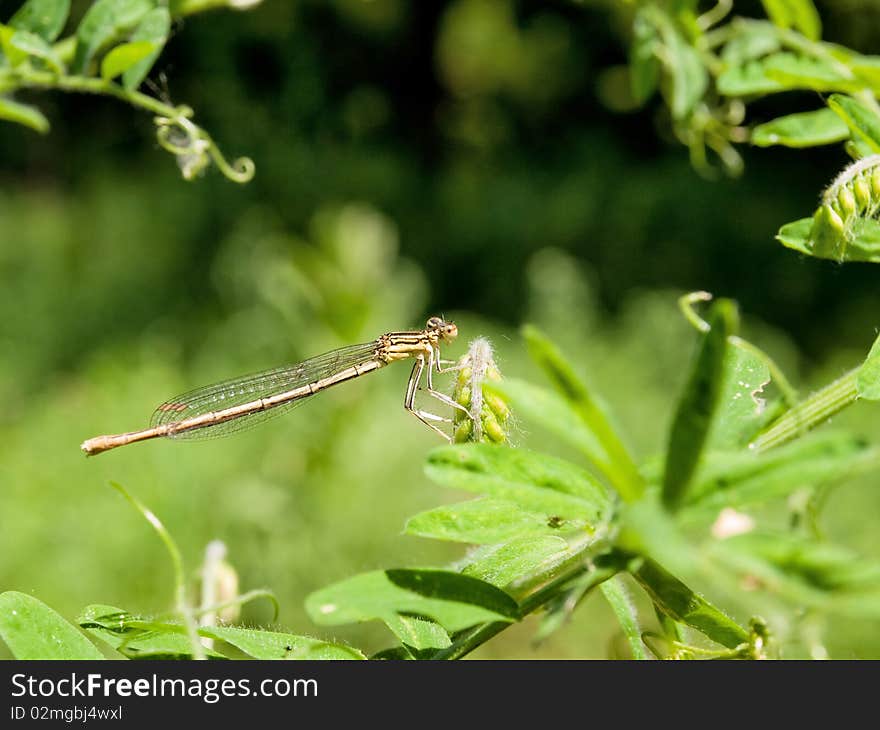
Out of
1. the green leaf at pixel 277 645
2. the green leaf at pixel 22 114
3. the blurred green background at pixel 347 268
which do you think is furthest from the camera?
the blurred green background at pixel 347 268

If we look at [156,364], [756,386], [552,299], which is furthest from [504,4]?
[756,386]

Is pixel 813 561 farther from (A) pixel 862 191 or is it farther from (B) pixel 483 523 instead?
(A) pixel 862 191

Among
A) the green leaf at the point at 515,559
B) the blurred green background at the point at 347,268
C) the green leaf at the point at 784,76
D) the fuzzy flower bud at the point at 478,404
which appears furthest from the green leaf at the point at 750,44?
the green leaf at the point at 515,559

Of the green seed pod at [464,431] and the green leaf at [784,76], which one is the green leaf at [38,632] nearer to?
the green seed pod at [464,431]

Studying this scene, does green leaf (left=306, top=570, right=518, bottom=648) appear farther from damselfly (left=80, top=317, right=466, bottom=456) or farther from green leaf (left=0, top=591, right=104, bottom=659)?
damselfly (left=80, top=317, right=466, bottom=456)

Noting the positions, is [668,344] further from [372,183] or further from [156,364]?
[372,183]

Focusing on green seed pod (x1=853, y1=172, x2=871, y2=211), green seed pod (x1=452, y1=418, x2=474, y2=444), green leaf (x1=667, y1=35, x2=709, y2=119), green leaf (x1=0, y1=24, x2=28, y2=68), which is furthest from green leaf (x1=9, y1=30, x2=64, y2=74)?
green seed pod (x1=853, y1=172, x2=871, y2=211)
